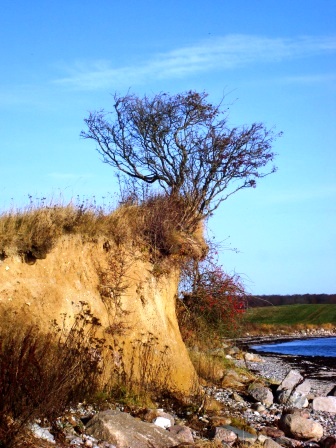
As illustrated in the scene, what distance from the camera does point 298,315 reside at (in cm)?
8331

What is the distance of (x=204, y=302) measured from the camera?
24469mm

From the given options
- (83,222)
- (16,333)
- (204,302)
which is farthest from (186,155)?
(16,333)

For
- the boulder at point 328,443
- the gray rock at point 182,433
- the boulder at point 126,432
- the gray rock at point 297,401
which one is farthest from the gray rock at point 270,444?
the gray rock at point 297,401

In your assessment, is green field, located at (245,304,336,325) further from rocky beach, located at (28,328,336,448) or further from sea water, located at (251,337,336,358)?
rocky beach, located at (28,328,336,448)

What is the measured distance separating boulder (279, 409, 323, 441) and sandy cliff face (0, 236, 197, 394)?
2.61 metres

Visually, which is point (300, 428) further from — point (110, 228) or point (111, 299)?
point (110, 228)

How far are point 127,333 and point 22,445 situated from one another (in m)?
6.82

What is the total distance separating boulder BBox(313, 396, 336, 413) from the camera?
1858 centimetres

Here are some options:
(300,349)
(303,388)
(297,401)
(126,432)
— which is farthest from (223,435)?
(300,349)

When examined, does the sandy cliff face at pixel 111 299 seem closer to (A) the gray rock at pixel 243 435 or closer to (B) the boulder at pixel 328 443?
(A) the gray rock at pixel 243 435

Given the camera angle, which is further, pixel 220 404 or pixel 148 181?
pixel 148 181

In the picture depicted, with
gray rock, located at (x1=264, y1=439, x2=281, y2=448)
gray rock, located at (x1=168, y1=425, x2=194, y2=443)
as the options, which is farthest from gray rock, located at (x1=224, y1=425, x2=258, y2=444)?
gray rock, located at (x1=168, y1=425, x2=194, y2=443)

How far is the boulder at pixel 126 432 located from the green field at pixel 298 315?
6306 centimetres

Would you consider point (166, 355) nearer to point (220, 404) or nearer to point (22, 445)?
point (220, 404)
